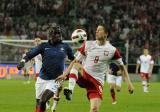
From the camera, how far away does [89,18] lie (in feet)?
178

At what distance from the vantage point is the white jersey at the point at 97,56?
47.9 ft

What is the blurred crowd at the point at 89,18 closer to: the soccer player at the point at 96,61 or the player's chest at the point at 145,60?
the player's chest at the point at 145,60

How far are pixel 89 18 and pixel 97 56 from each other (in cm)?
3976

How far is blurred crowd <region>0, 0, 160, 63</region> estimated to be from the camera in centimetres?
5238

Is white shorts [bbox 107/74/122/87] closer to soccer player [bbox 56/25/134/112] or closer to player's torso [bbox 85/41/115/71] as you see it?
soccer player [bbox 56/25/134/112]

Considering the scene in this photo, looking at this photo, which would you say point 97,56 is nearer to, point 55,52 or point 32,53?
point 55,52

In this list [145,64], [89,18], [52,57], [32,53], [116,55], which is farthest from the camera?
[89,18]

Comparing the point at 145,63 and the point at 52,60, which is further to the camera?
the point at 145,63

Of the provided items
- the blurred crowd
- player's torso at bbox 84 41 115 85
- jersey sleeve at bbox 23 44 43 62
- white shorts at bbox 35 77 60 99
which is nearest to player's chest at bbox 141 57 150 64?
the blurred crowd

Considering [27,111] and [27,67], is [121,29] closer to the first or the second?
[27,67]

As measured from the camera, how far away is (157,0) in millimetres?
56250

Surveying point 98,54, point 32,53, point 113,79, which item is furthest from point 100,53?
point 113,79

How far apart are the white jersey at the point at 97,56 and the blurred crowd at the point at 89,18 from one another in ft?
118

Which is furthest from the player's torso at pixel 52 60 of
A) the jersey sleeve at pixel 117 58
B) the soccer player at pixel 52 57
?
the jersey sleeve at pixel 117 58
